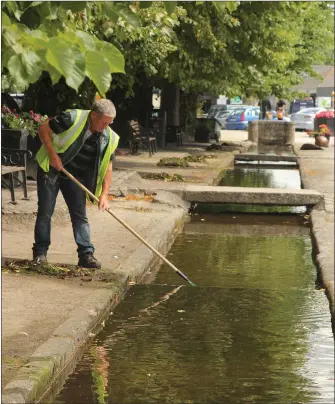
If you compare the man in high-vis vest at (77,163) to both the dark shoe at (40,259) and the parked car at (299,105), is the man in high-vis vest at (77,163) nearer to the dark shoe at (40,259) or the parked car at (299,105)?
the dark shoe at (40,259)

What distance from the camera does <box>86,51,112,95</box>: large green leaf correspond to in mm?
3889

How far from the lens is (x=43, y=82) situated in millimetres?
20922

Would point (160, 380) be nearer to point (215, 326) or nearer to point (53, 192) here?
point (215, 326)

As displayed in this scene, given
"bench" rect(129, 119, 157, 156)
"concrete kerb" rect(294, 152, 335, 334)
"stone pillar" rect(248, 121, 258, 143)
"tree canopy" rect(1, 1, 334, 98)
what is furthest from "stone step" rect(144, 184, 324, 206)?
"stone pillar" rect(248, 121, 258, 143)

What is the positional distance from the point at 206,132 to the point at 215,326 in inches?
1147

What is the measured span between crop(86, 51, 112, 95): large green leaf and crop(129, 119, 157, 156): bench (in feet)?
73.8

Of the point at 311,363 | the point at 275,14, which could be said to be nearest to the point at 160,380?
the point at 311,363

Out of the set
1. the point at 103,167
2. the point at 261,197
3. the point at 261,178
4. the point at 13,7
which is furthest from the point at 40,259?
the point at 261,178

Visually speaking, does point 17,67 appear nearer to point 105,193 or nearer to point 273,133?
point 105,193

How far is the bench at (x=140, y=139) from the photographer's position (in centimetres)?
2670

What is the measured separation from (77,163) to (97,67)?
5742 mm

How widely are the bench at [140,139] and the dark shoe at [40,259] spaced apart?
55.0 feet

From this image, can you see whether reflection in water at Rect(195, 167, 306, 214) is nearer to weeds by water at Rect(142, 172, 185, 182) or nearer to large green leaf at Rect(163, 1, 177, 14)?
weeds by water at Rect(142, 172, 185, 182)

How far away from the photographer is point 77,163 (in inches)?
379
